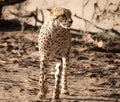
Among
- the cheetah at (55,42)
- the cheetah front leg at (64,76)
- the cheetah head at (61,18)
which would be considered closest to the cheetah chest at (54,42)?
the cheetah at (55,42)

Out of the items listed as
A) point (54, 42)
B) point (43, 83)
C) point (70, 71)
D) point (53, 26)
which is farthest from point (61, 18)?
point (70, 71)

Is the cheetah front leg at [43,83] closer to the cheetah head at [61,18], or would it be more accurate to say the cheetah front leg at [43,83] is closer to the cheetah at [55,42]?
the cheetah at [55,42]

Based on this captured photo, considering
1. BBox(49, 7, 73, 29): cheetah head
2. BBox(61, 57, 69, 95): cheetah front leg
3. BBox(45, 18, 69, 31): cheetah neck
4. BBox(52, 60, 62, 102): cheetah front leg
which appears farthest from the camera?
BBox(61, 57, 69, 95): cheetah front leg

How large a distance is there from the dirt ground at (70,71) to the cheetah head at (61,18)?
1053mm

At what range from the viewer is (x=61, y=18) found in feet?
16.6

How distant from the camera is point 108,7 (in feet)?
27.6

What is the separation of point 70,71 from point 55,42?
5.38ft

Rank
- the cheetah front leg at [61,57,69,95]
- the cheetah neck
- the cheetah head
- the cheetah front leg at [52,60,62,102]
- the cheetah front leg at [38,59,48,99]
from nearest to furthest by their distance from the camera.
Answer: the cheetah head
the cheetah neck
the cheetah front leg at [52,60,62,102]
the cheetah front leg at [38,59,48,99]
the cheetah front leg at [61,57,69,95]

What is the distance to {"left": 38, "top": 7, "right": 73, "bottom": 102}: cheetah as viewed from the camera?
16.7 feet

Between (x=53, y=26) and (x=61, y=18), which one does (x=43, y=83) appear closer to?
(x=53, y=26)

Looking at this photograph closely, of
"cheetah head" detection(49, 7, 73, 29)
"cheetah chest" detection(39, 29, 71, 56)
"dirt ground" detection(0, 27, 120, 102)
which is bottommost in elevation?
"dirt ground" detection(0, 27, 120, 102)

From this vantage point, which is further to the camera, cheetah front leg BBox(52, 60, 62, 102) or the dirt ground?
the dirt ground

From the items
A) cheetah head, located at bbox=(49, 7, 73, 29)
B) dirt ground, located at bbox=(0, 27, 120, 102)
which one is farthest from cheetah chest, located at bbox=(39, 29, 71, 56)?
dirt ground, located at bbox=(0, 27, 120, 102)

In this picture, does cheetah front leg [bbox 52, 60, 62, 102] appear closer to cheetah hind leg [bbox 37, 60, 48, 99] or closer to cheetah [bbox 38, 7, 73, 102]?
cheetah [bbox 38, 7, 73, 102]
